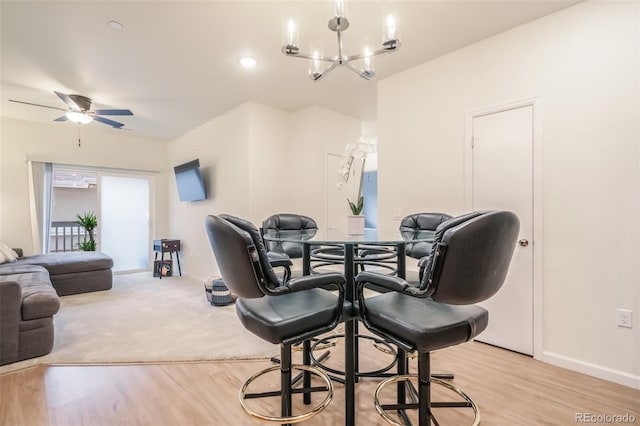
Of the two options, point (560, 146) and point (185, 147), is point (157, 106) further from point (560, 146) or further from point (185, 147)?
point (560, 146)

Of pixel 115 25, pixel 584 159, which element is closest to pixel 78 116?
pixel 115 25

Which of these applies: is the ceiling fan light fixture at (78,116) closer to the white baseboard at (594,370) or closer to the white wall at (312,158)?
the white wall at (312,158)

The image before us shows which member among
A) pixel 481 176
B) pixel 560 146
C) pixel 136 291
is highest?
pixel 560 146

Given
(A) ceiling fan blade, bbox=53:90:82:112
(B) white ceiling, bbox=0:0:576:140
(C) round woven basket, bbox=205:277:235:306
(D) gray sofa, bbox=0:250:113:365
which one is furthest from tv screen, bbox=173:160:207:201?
(D) gray sofa, bbox=0:250:113:365

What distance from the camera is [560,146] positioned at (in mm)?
2223

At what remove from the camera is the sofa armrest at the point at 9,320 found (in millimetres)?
2180

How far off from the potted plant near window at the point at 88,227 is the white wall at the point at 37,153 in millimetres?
663

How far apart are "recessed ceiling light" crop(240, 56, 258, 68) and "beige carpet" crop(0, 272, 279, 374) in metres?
2.78

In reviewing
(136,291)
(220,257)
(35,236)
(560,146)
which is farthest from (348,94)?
(35,236)

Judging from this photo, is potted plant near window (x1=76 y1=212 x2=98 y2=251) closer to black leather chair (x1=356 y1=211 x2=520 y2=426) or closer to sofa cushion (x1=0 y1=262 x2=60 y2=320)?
sofa cushion (x1=0 y1=262 x2=60 y2=320)

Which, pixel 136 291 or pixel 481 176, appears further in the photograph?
pixel 136 291

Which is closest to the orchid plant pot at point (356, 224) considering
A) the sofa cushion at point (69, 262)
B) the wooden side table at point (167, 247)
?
the sofa cushion at point (69, 262)

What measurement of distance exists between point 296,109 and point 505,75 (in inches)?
111

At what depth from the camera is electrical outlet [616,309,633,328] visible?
76.6 inches
